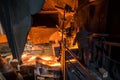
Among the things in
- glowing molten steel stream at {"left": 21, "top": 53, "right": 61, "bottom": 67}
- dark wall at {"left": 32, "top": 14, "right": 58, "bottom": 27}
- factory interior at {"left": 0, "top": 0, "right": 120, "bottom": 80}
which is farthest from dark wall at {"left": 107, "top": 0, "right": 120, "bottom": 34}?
dark wall at {"left": 32, "top": 14, "right": 58, "bottom": 27}

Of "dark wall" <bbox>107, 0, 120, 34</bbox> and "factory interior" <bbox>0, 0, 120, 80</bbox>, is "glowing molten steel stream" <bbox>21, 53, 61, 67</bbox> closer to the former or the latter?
"factory interior" <bbox>0, 0, 120, 80</bbox>

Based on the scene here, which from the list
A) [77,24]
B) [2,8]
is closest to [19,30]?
[2,8]

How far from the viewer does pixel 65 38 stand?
620 cm

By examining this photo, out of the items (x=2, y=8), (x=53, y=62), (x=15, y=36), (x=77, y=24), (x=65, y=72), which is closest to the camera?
(x=2, y=8)

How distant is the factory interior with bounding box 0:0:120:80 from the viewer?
2.39 metres

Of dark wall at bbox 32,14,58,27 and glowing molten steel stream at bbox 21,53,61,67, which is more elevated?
dark wall at bbox 32,14,58,27

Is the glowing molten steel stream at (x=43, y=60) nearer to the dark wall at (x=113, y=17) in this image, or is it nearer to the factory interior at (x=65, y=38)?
the factory interior at (x=65, y=38)

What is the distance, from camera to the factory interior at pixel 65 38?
2387mm

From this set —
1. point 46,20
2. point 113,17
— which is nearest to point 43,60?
point 46,20

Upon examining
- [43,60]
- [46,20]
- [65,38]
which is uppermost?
[46,20]

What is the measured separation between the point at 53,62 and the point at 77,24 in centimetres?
237

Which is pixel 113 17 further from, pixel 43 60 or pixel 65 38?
pixel 43 60

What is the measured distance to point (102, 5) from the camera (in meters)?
5.03

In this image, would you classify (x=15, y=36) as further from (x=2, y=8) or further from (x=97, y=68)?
(x=97, y=68)
